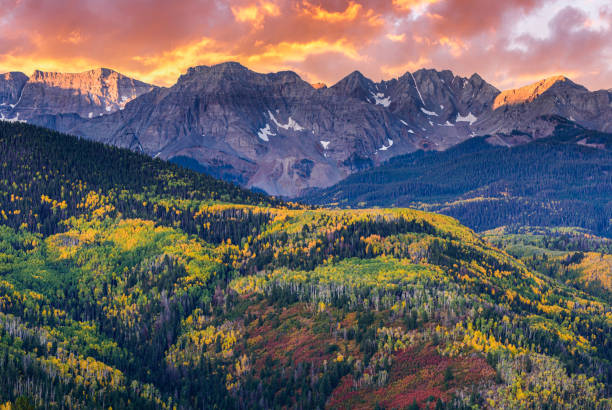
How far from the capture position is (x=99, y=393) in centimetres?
16025

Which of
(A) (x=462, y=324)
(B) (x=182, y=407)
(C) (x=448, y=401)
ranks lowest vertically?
(B) (x=182, y=407)

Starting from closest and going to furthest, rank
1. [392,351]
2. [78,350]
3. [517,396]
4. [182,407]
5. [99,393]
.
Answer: [517,396]
[99,393]
[182,407]
[392,351]
[78,350]

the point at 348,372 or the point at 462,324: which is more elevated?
the point at 462,324

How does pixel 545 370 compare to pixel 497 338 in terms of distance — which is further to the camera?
pixel 497 338

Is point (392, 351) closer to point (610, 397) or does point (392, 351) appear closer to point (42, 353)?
point (610, 397)

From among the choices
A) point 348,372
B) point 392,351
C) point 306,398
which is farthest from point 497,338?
point 306,398

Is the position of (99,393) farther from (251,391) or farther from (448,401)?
(448,401)

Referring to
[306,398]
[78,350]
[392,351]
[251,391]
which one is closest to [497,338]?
[392,351]

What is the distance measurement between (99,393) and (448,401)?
89.4 meters

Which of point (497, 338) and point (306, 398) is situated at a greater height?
point (497, 338)

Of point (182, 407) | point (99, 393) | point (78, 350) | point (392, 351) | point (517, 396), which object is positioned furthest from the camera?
point (78, 350)

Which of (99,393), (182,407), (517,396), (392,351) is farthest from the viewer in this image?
(392,351)

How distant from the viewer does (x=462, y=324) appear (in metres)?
188

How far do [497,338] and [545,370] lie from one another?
18.7 m
